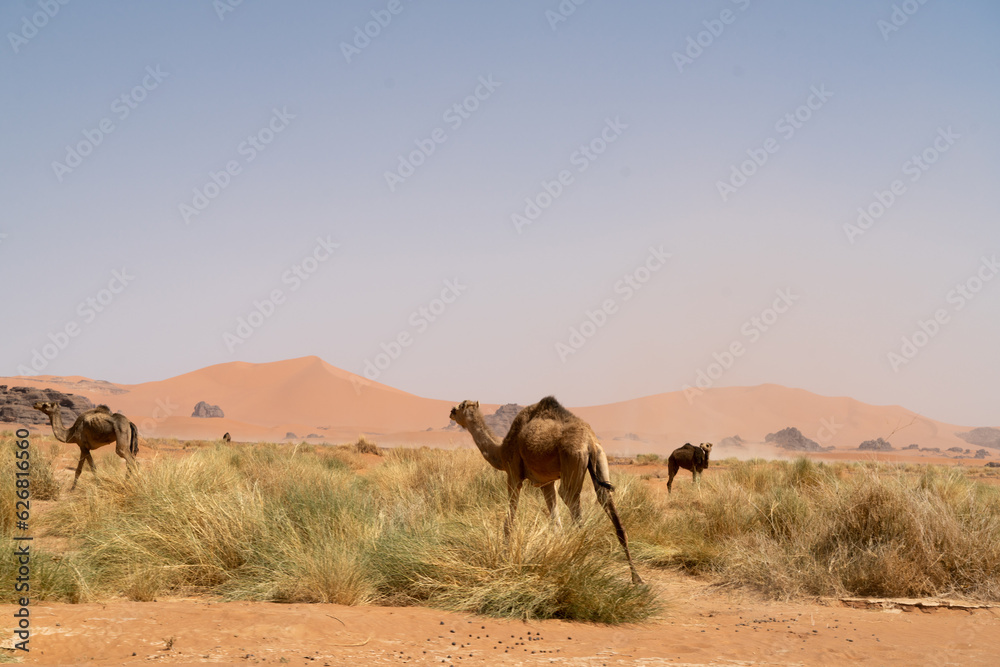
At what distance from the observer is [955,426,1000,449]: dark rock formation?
89206 mm

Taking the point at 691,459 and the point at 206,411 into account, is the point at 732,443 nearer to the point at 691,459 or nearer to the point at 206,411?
the point at 691,459

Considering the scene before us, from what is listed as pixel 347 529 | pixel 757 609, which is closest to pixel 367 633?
pixel 347 529

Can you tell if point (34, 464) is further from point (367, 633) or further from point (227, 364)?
point (227, 364)

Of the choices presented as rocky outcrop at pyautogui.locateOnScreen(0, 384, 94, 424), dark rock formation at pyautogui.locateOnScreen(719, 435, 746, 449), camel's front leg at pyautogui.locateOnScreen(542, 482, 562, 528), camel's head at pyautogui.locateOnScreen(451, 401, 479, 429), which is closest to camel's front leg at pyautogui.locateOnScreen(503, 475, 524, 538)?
camel's front leg at pyautogui.locateOnScreen(542, 482, 562, 528)

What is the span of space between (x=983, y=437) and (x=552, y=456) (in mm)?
105436

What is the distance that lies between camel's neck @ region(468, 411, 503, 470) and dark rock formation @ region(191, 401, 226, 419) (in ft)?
285

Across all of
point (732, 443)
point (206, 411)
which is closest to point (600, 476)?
point (732, 443)

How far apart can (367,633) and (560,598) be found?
6.63 ft

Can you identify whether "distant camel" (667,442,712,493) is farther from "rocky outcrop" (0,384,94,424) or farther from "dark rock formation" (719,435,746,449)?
"dark rock formation" (719,435,746,449)

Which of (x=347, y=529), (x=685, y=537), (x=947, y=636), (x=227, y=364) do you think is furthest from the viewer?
(x=227, y=364)

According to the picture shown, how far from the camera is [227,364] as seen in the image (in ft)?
397

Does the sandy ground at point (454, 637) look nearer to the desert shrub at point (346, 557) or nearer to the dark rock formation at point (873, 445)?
the desert shrub at point (346, 557)

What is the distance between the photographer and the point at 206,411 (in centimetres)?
9206

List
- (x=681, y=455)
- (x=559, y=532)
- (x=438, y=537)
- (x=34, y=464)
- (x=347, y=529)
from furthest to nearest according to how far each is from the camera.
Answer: (x=681, y=455)
(x=34, y=464)
(x=347, y=529)
(x=438, y=537)
(x=559, y=532)
